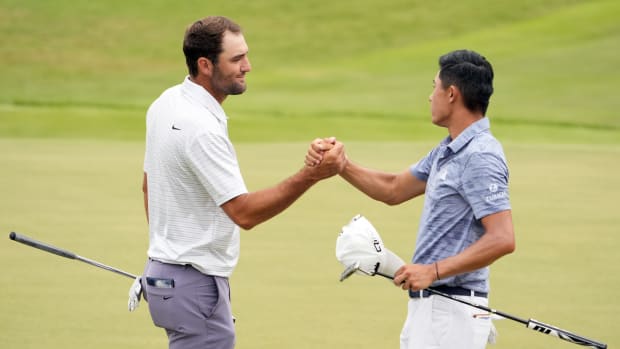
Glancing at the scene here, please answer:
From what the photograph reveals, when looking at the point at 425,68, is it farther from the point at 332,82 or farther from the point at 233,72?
the point at 233,72

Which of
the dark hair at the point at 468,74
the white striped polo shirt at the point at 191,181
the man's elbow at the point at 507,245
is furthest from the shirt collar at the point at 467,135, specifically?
the white striped polo shirt at the point at 191,181

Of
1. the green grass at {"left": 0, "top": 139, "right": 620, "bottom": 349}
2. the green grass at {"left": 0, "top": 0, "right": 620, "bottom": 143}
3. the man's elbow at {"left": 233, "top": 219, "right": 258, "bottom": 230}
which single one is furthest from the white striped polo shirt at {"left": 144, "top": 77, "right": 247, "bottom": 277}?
the green grass at {"left": 0, "top": 0, "right": 620, "bottom": 143}

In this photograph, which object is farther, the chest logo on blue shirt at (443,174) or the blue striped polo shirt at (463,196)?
the chest logo on blue shirt at (443,174)

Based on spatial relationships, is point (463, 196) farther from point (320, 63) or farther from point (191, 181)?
point (320, 63)

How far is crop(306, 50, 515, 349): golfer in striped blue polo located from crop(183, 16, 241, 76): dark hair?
0.60 metres

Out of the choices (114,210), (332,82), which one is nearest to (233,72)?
(114,210)

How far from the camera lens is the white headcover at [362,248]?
4.92 metres

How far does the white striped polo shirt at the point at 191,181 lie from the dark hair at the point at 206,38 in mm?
138

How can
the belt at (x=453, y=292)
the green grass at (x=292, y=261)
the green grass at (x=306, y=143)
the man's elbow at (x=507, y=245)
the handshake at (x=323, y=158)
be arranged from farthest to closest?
the green grass at (x=306, y=143)
the green grass at (x=292, y=261)
the belt at (x=453, y=292)
the handshake at (x=323, y=158)
the man's elbow at (x=507, y=245)

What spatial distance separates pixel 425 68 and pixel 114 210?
18.6 m

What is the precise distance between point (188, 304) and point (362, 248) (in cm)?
79

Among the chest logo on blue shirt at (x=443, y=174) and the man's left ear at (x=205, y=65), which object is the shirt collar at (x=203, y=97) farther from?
the chest logo on blue shirt at (x=443, y=174)

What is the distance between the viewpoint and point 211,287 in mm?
4973

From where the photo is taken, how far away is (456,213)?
16.0ft
